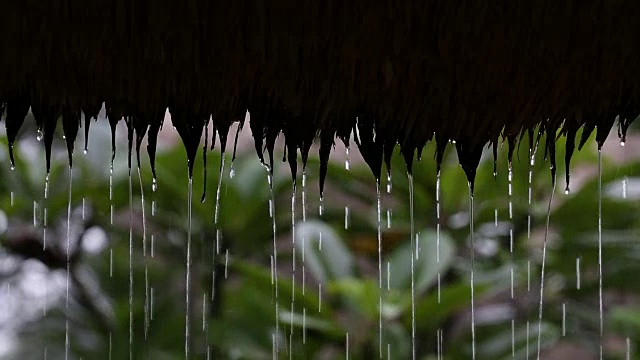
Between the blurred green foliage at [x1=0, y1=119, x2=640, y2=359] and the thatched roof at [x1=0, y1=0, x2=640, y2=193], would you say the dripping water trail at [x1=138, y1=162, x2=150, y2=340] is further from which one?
the thatched roof at [x1=0, y1=0, x2=640, y2=193]

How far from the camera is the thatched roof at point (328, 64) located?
468 mm

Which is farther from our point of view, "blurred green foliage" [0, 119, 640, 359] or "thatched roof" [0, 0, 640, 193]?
"blurred green foliage" [0, 119, 640, 359]

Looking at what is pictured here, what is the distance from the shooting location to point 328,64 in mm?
498

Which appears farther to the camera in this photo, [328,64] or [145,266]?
[145,266]

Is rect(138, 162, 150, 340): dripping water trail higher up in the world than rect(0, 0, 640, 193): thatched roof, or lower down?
lower down

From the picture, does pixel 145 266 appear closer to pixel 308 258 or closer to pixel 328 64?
pixel 308 258

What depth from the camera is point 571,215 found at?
127cm

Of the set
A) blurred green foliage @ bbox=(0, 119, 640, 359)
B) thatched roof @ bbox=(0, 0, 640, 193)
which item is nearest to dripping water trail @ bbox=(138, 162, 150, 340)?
blurred green foliage @ bbox=(0, 119, 640, 359)

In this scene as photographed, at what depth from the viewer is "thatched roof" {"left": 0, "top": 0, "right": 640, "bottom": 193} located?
47 centimetres

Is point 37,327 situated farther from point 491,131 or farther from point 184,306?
point 491,131

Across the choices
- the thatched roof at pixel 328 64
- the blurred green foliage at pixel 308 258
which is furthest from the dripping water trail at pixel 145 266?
the thatched roof at pixel 328 64

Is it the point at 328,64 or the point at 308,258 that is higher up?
the point at 328,64

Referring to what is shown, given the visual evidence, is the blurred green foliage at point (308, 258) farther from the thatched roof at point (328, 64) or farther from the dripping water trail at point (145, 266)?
the thatched roof at point (328, 64)

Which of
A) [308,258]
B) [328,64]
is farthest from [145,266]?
[328,64]
